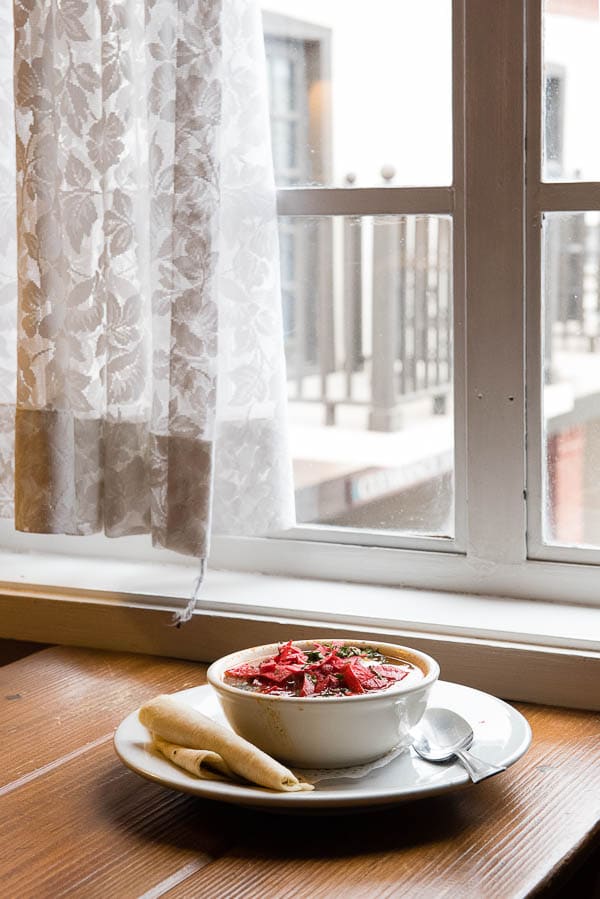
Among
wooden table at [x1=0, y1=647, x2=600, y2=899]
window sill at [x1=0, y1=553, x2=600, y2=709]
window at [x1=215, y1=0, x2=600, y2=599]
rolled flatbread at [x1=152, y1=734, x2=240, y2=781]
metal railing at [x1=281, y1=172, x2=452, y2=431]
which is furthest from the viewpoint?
metal railing at [x1=281, y1=172, x2=452, y2=431]

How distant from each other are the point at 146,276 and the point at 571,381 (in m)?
0.52

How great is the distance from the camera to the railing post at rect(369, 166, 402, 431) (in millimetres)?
1495

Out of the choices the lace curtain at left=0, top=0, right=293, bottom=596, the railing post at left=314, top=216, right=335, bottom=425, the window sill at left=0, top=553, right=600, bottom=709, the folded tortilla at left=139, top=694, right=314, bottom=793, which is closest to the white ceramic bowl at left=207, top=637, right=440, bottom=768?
the folded tortilla at left=139, top=694, right=314, bottom=793

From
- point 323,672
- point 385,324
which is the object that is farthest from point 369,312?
point 323,672

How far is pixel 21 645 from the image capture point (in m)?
1.58

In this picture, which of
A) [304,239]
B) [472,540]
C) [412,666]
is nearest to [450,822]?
[412,666]

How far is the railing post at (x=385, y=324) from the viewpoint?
4.91 feet

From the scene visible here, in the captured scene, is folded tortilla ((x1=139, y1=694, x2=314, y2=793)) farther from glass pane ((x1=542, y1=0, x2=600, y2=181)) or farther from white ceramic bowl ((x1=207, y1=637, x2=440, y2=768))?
glass pane ((x1=542, y1=0, x2=600, y2=181))

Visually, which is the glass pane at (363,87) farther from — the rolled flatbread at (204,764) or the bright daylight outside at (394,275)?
the rolled flatbread at (204,764)

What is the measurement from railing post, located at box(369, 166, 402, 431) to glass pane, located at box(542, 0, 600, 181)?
0.20m

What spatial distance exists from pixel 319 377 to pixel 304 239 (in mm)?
180

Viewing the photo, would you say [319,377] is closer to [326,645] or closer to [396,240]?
[396,240]

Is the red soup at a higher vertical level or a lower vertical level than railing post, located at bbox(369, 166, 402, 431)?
lower

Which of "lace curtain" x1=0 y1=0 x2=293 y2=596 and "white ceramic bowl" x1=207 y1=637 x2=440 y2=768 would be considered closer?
"white ceramic bowl" x1=207 y1=637 x2=440 y2=768
